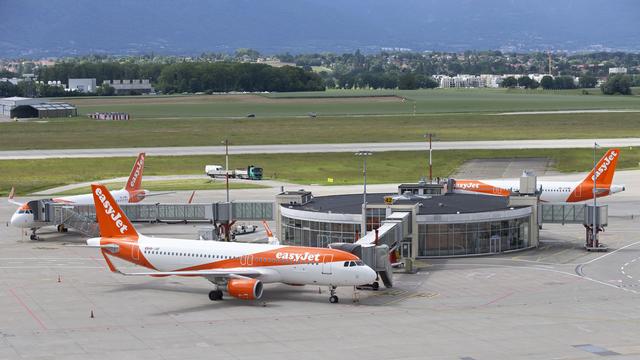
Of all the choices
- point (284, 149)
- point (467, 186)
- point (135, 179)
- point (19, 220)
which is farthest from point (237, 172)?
point (19, 220)

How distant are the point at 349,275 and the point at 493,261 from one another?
914 inches

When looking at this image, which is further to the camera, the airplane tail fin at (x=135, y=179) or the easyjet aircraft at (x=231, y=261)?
the airplane tail fin at (x=135, y=179)

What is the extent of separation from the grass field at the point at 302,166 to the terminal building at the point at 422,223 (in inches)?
1867

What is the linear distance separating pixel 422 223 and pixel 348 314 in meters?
23.1

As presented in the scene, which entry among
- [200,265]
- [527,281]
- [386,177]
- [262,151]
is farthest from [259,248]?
[262,151]

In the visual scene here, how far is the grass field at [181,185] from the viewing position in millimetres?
143625

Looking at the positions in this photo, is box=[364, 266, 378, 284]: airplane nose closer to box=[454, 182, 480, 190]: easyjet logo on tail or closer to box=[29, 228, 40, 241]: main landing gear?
box=[29, 228, 40, 241]: main landing gear

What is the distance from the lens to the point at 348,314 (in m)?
72.8

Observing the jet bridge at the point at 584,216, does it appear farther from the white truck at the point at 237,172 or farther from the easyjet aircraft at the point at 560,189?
the white truck at the point at 237,172

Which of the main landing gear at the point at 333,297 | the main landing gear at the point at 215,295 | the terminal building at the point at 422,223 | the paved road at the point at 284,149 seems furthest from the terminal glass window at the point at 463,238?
the paved road at the point at 284,149

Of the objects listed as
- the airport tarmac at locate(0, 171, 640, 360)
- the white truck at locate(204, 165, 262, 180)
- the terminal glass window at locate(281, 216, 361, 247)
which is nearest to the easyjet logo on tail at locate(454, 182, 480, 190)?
the airport tarmac at locate(0, 171, 640, 360)

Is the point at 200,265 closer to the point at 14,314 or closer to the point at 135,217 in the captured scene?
the point at 14,314

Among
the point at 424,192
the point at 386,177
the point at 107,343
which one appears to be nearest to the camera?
the point at 107,343

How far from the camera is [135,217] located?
11000cm
